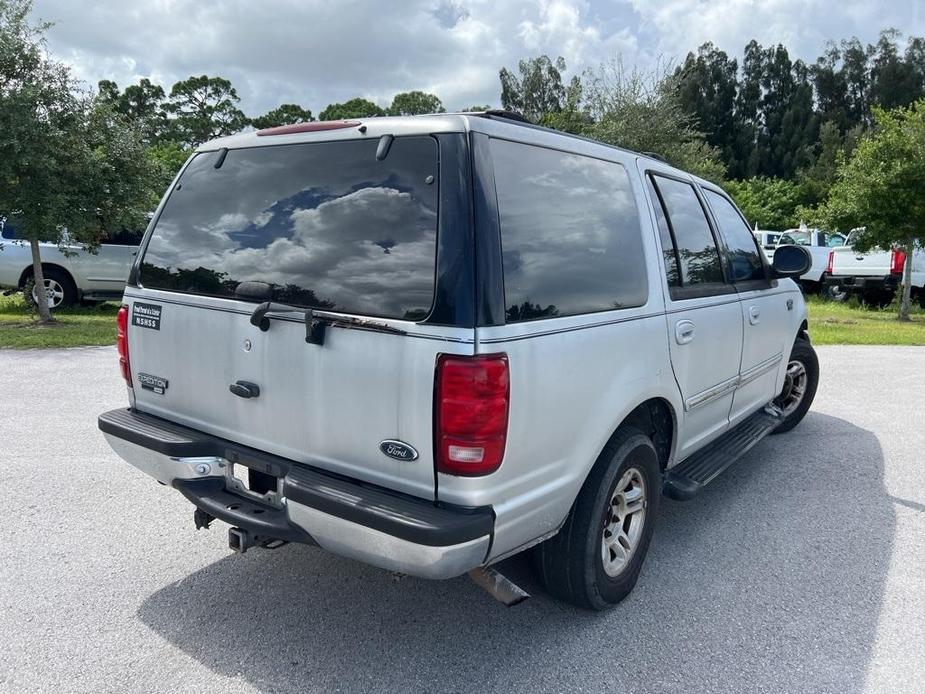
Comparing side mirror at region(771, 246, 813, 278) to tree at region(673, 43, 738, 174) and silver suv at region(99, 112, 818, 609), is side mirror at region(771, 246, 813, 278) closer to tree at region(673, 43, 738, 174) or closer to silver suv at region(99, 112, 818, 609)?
silver suv at region(99, 112, 818, 609)

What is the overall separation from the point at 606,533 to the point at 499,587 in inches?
26.0

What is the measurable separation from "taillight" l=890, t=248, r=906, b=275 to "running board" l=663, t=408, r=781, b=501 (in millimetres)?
13569

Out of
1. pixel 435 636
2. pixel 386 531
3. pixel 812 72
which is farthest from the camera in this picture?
pixel 812 72

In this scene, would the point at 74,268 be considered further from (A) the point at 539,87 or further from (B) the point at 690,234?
(A) the point at 539,87

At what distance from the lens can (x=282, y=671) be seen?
8.52ft

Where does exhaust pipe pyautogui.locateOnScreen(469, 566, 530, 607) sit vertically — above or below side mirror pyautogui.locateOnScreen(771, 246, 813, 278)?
below

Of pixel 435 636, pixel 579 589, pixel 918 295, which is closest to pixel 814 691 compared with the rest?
pixel 579 589

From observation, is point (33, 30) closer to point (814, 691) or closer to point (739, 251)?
point (739, 251)

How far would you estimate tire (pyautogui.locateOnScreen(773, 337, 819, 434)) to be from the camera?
18.7 feet

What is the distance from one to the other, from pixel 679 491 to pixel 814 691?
1062 mm

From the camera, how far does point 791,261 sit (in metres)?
4.72

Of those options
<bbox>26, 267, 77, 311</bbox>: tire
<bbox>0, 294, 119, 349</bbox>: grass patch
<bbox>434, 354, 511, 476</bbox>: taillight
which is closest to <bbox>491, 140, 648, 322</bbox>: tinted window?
<bbox>434, 354, 511, 476</bbox>: taillight

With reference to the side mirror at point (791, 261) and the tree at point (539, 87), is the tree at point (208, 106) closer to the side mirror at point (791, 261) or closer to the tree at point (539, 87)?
the tree at point (539, 87)

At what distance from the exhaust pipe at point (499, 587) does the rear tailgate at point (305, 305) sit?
49 cm
